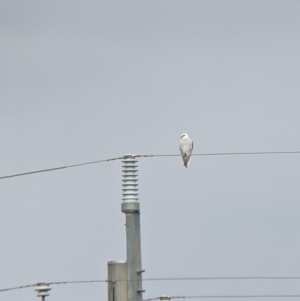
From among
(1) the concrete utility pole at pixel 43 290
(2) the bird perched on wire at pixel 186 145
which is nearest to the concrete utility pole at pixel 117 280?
(1) the concrete utility pole at pixel 43 290

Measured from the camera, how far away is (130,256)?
920 inches

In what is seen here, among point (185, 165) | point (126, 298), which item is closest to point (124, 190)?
point (126, 298)

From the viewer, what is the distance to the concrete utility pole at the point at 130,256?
2312 centimetres

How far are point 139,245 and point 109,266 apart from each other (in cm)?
71

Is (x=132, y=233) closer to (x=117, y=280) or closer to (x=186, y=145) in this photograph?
(x=117, y=280)

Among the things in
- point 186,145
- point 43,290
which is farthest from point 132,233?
point 186,145

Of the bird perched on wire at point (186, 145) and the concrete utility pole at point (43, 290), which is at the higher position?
the bird perched on wire at point (186, 145)

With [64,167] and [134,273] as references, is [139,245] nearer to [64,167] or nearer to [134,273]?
[134,273]

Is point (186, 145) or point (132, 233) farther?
point (186, 145)

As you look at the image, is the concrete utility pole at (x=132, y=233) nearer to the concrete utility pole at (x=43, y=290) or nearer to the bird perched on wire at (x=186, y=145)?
the concrete utility pole at (x=43, y=290)

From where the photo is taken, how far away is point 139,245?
923 inches

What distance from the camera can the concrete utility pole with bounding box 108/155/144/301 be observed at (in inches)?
910

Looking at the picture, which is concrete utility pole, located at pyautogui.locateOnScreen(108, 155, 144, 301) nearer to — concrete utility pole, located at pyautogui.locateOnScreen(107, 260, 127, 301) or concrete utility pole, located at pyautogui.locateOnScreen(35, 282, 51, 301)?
concrete utility pole, located at pyautogui.locateOnScreen(107, 260, 127, 301)

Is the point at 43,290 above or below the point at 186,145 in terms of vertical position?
below
